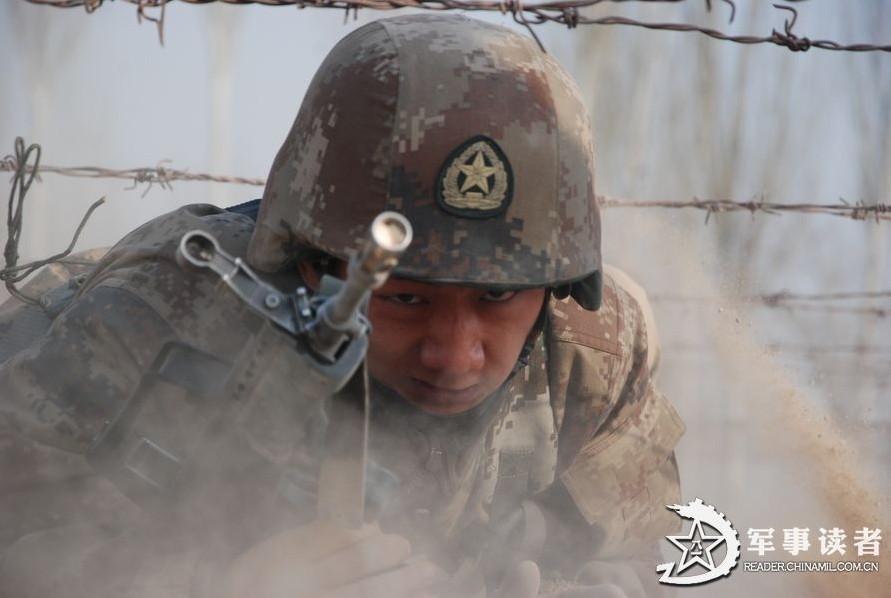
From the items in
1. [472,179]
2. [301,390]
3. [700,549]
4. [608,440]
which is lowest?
[700,549]

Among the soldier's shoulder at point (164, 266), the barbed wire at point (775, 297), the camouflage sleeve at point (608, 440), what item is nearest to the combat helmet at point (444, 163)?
the soldier's shoulder at point (164, 266)

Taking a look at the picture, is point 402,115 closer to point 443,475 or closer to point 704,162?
point 443,475

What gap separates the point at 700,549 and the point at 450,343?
56.4 inches

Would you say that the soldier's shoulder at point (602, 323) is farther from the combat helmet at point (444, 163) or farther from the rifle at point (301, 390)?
the rifle at point (301, 390)

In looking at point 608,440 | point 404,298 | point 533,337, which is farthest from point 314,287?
point 608,440

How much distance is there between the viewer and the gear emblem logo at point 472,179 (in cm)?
220

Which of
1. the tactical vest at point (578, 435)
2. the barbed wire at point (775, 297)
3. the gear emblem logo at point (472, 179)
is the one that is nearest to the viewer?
the gear emblem logo at point (472, 179)

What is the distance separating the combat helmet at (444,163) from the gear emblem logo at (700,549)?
1069mm

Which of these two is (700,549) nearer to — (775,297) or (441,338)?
(441,338)

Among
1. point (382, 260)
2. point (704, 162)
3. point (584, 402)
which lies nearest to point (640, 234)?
point (584, 402)

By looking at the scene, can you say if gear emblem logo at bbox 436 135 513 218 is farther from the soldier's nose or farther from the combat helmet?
the soldier's nose

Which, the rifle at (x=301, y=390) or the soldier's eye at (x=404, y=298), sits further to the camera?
the soldier's eye at (x=404, y=298)

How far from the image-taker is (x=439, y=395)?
225 centimetres

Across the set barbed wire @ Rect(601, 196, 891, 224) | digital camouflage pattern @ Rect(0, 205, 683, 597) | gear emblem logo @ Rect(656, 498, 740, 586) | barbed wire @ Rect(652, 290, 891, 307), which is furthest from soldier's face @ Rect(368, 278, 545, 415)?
barbed wire @ Rect(652, 290, 891, 307)
